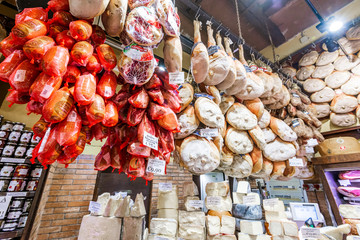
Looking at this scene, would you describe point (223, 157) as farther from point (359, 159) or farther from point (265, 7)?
point (265, 7)

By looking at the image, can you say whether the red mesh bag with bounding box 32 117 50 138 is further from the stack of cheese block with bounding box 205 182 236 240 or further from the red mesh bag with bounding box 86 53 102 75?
the stack of cheese block with bounding box 205 182 236 240

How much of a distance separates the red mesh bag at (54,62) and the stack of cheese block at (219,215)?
1929mm

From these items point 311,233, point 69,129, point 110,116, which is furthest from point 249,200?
point 69,129

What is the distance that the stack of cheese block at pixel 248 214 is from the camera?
75.6 inches

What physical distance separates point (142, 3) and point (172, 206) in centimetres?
194

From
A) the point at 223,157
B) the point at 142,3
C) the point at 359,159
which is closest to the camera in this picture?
the point at 142,3

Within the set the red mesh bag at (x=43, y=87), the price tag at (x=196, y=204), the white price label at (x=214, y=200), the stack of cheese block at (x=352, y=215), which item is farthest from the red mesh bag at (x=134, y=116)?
the stack of cheese block at (x=352, y=215)

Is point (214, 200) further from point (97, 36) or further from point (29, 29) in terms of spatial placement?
point (29, 29)

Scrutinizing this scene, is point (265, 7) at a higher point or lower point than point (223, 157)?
higher

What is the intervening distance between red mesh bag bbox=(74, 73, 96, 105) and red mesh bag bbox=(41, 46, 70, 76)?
0.08 metres

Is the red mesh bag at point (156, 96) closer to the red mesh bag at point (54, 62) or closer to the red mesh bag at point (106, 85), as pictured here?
the red mesh bag at point (106, 85)

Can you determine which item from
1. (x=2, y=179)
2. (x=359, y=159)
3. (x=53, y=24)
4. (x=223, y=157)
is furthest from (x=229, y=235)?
(x=2, y=179)

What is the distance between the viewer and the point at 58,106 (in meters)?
0.72

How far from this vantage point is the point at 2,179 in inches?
69.7
